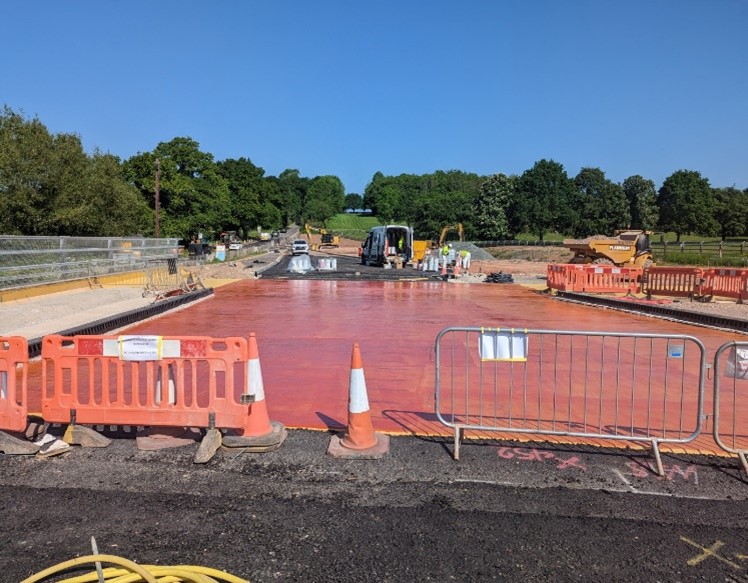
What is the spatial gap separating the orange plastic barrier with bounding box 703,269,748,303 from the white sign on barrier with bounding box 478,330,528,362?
639 inches

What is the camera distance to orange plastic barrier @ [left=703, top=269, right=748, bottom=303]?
60.8 feet

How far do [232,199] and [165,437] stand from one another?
9517 centimetres

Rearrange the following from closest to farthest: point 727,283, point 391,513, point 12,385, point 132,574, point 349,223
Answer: point 132,574 → point 391,513 → point 12,385 → point 727,283 → point 349,223

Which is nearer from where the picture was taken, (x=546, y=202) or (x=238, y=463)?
(x=238, y=463)

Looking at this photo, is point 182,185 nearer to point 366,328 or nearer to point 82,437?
point 366,328

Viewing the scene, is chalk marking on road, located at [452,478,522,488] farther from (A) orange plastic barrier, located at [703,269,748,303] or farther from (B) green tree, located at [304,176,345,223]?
(B) green tree, located at [304,176,345,223]

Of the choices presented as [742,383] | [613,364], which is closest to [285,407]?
[613,364]

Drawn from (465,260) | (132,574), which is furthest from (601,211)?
(132,574)

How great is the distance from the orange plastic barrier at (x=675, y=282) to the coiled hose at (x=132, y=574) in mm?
20239

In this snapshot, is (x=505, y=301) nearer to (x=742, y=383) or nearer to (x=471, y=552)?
(x=742, y=383)

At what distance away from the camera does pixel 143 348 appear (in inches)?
224

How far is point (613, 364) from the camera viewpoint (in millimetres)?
9727

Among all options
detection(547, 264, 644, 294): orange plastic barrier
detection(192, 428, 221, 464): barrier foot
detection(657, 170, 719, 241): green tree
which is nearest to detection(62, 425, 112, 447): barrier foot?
detection(192, 428, 221, 464): barrier foot

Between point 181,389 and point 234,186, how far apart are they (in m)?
97.4
